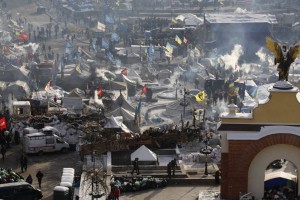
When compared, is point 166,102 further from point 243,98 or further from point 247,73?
point 247,73

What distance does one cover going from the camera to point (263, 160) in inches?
1101

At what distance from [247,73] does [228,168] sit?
39.4 m

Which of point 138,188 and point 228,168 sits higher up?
point 228,168

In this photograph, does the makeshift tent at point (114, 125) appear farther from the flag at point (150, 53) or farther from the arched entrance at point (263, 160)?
the flag at point (150, 53)

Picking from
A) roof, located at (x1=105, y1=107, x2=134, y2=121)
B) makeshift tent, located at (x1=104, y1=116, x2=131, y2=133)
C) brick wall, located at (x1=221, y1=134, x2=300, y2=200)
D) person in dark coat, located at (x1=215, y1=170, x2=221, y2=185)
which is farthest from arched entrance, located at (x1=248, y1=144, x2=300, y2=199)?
roof, located at (x1=105, y1=107, x2=134, y2=121)

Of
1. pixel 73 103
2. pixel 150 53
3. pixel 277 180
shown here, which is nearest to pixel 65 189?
pixel 277 180

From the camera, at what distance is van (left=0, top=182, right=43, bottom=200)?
98.2ft

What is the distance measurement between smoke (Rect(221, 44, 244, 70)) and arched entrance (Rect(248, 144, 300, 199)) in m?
40.6

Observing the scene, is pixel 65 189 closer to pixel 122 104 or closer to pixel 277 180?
pixel 277 180

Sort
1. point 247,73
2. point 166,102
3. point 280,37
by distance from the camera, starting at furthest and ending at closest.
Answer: point 280,37
point 247,73
point 166,102

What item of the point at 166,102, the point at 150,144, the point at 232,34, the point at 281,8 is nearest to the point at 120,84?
the point at 166,102

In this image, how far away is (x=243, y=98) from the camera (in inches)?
2058

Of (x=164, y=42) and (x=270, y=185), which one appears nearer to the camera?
(x=270, y=185)

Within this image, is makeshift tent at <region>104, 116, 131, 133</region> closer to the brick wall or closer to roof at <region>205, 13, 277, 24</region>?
the brick wall
